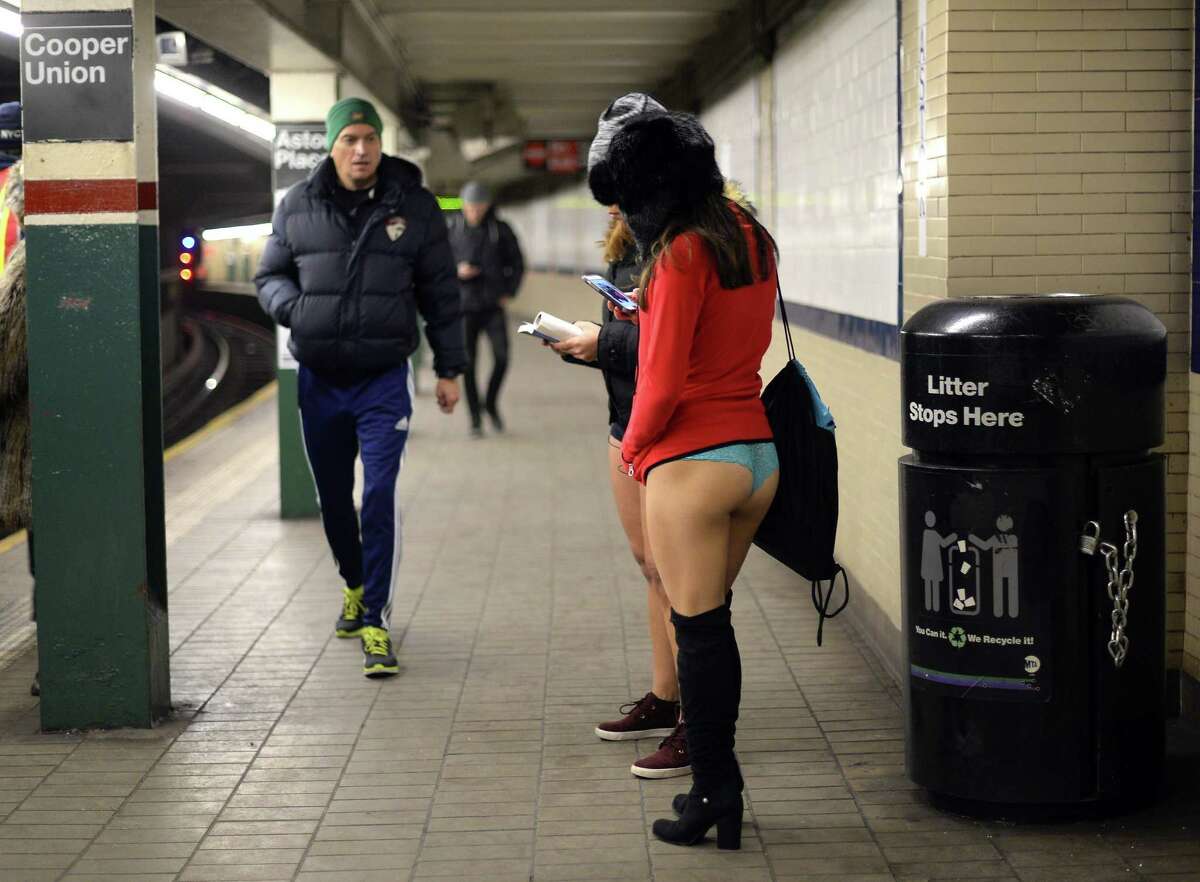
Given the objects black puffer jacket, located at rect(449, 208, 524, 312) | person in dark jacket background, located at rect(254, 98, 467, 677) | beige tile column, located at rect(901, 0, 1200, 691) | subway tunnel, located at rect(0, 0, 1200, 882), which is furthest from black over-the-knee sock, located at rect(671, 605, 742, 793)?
black puffer jacket, located at rect(449, 208, 524, 312)

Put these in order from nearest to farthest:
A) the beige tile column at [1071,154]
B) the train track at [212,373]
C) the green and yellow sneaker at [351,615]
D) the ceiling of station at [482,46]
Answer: the beige tile column at [1071,154], the green and yellow sneaker at [351,615], the ceiling of station at [482,46], the train track at [212,373]

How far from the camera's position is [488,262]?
46.9ft

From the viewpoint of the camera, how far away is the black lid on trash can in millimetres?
4148

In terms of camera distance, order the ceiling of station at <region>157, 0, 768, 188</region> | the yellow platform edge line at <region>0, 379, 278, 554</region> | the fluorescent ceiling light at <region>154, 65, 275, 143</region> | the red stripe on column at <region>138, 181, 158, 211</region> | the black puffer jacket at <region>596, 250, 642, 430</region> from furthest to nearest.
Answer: the fluorescent ceiling light at <region>154, 65, 275, 143</region>, the yellow platform edge line at <region>0, 379, 278, 554</region>, the ceiling of station at <region>157, 0, 768, 188</region>, the red stripe on column at <region>138, 181, 158, 211</region>, the black puffer jacket at <region>596, 250, 642, 430</region>

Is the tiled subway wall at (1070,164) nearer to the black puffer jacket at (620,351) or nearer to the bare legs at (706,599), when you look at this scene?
the black puffer jacket at (620,351)

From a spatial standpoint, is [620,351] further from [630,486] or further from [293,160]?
[293,160]

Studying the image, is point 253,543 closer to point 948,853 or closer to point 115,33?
point 115,33

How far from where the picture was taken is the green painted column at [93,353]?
16.9 feet

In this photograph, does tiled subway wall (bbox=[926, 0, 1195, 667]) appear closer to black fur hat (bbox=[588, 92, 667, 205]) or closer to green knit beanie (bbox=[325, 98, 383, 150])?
black fur hat (bbox=[588, 92, 667, 205])

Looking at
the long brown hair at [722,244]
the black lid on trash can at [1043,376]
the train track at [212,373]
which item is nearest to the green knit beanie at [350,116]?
the long brown hair at [722,244]

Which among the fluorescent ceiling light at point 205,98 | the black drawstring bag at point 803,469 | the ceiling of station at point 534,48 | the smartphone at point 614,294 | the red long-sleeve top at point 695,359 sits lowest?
the black drawstring bag at point 803,469

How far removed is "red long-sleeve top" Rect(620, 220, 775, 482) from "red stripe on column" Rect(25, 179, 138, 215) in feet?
6.48

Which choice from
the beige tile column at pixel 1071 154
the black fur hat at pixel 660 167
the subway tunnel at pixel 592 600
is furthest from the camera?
the beige tile column at pixel 1071 154

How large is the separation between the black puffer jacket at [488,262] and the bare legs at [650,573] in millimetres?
9183
